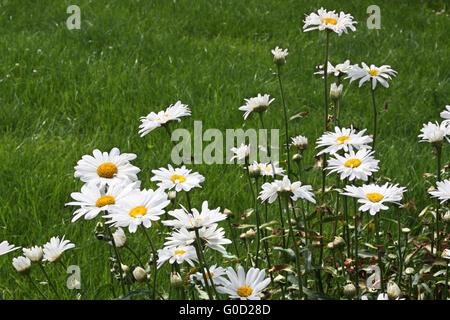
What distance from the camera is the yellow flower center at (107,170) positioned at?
54.5 inches

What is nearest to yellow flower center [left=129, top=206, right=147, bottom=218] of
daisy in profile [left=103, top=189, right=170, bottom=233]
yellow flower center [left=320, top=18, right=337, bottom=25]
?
daisy in profile [left=103, top=189, right=170, bottom=233]

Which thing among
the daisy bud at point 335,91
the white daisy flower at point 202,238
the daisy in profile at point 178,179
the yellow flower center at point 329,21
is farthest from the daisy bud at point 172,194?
the yellow flower center at point 329,21

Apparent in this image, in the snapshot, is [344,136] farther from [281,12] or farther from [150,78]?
[281,12]

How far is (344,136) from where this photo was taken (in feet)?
5.00

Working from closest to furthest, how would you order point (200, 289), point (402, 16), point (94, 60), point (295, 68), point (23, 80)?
point (200, 289), point (23, 80), point (94, 60), point (295, 68), point (402, 16)

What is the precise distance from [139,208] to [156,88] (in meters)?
2.43

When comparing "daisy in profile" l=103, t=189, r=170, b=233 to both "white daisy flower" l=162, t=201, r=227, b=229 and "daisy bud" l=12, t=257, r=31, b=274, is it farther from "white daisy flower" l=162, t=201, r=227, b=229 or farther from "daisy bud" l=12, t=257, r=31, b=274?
"daisy bud" l=12, t=257, r=31, b=274

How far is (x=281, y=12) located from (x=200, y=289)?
4.18m

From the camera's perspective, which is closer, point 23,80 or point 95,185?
point 95,185

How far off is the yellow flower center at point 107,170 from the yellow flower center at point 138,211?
0.23m

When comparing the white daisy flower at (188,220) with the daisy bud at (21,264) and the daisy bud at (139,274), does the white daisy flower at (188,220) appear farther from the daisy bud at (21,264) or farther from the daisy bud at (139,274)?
the daisy bud at (21,264)

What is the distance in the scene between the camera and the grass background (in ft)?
8.05

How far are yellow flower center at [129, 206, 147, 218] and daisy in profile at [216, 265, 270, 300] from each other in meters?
0.26
